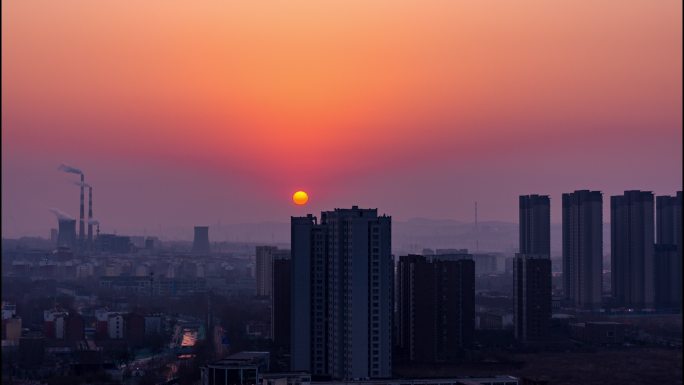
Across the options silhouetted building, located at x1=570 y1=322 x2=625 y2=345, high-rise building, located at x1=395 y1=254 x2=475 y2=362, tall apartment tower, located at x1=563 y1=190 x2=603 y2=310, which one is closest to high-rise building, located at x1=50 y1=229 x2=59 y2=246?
tall apartment tower, located at x1=563 y1=190 x2=603 y2=310

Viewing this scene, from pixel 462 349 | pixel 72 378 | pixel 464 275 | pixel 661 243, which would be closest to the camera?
pixel 72 378

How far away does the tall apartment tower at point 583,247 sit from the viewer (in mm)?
22922

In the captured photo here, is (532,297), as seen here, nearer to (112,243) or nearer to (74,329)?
(74,329)

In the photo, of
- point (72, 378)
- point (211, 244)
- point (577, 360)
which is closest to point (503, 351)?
point (577, 360)

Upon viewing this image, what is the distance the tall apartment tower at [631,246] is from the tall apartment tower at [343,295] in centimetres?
1085

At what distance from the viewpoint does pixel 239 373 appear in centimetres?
1027

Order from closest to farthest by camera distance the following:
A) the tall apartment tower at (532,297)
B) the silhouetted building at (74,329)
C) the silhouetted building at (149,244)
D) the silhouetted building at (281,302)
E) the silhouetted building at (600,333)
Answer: the silhouetted building at (281,302) → the silhouetted building at (74,329) → the silhouetted building at (600,333) → the tall apartment tower at (532,297) → the silhouetted building at (149,244)

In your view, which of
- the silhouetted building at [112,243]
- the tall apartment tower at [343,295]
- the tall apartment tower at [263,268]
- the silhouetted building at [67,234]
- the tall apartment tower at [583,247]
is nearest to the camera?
the tall apartment tower at [343,295]

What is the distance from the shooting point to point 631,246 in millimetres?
22391

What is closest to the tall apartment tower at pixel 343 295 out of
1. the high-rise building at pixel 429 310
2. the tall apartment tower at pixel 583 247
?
the high-rise building at pixel 429 310

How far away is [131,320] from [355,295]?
764 cm

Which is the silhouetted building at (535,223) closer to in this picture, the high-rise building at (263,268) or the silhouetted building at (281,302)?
the high-rise building at (263,268)

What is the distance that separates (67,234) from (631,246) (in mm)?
14158

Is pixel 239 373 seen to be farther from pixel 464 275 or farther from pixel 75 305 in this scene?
pixel 75 305
